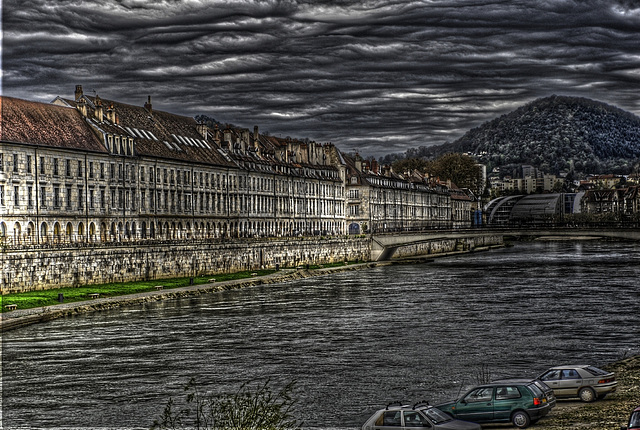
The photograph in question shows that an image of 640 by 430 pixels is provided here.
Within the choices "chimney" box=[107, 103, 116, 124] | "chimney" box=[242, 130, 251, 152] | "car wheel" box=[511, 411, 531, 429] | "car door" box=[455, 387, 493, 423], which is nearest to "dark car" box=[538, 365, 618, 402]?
"car wheel" box=[511, 411, 531, 429]

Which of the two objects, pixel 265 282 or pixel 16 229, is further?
pixel 265 282

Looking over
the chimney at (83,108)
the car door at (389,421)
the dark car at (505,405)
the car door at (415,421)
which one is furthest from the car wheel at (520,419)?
the chimney at (83,108)

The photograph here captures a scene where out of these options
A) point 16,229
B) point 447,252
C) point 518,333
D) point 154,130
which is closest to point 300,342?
point 518,333

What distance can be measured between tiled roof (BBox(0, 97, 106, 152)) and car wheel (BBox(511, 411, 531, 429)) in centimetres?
6324

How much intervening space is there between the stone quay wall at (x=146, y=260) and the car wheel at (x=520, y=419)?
49.7 meters

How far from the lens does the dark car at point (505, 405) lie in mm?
29156

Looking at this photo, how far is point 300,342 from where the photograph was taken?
169ft

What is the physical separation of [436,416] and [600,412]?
275 inches

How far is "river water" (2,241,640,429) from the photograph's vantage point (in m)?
37.0

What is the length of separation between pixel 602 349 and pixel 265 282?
5094cm

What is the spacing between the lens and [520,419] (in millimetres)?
29062

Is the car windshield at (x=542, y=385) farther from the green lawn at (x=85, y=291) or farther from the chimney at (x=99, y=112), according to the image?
the chimney at (x=99, y=112)

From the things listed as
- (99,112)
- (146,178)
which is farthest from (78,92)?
(146,178)

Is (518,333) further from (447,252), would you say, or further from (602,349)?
(447,252)
